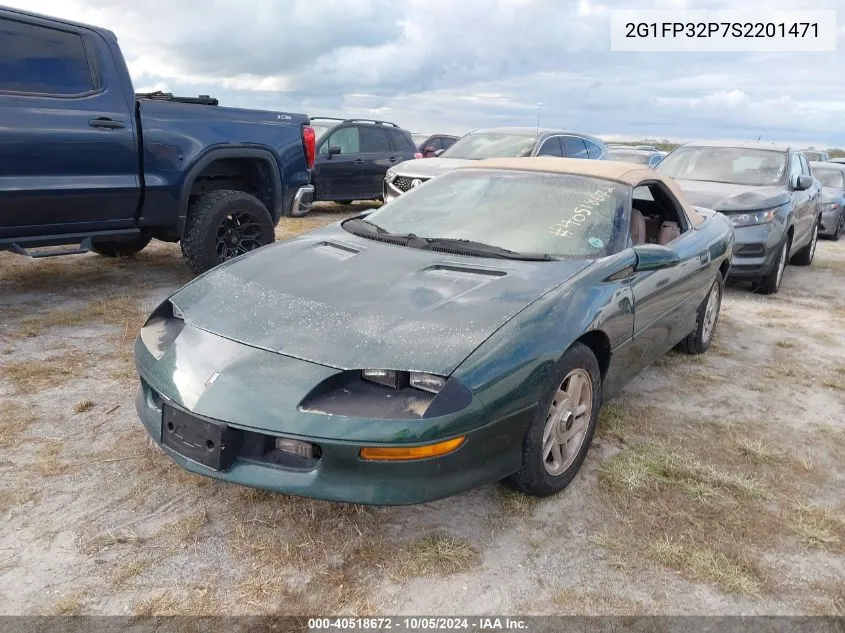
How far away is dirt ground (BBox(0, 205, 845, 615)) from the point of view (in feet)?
7.39

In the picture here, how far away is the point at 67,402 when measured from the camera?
3.61 metres

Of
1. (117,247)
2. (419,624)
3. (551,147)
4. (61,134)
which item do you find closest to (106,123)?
(61,134)

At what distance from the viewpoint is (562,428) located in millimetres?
2854

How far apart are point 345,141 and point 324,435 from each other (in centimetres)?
1050

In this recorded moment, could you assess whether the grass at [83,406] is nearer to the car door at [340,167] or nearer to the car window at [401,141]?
the car door at [340,167]

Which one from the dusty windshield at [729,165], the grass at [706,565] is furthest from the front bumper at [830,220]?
the grass at [706,565]

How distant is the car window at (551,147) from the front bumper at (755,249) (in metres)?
3.54

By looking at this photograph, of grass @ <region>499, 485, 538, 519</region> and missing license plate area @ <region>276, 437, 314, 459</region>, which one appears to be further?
grass @ <region>499, 485, 538, 519</region>

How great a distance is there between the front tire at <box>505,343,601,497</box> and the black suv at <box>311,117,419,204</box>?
29.7 ft

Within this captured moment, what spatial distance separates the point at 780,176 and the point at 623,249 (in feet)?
18.3

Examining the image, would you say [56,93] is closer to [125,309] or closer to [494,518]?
[125,309]

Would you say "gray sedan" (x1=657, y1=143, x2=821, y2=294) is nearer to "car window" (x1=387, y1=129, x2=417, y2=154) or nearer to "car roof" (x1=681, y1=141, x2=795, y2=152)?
"car roof" (x1=681, y1=141, x2=795, y2=152)

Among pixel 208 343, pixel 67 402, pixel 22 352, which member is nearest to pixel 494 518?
pixel 208 343

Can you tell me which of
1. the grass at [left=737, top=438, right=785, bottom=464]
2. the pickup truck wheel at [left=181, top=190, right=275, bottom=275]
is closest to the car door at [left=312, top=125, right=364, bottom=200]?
the pickup truck wheel at [left=181, top=190, right=275, bottom=275]
